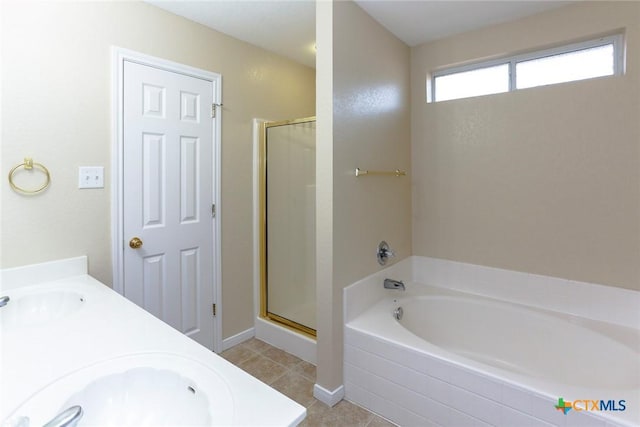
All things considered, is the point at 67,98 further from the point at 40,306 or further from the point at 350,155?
the point at 350,155

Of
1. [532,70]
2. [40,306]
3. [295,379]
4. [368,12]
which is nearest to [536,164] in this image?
[532,70]

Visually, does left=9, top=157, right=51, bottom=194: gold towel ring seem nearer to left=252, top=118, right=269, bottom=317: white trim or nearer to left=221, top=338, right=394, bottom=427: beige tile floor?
left=252, top=118, right=269, bottom=317: white trim

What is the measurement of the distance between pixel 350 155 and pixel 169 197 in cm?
118

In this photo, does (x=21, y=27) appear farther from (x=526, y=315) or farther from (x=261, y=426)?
(x=526, y=315)

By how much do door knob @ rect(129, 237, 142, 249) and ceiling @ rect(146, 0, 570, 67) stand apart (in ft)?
4.61

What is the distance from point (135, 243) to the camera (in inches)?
76.5

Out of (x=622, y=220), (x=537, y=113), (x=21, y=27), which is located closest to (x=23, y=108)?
(x=21, y=27)

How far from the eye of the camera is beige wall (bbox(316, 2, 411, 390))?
1.85 m

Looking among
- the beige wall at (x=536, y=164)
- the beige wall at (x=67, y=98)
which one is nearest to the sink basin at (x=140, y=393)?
the beige wall at (x=67, y=98)

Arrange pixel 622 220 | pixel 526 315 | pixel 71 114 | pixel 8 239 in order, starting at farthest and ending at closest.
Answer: pixel 526 315 < pixel 622 220 < pixel 71 114 < pixel 8 239

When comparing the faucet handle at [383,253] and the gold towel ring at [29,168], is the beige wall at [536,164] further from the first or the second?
the gold towel ring at [29,168]

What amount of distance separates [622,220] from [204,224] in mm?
2551

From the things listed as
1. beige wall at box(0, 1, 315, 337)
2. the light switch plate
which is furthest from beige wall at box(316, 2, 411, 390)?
the light switch plate

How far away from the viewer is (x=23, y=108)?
153cm
